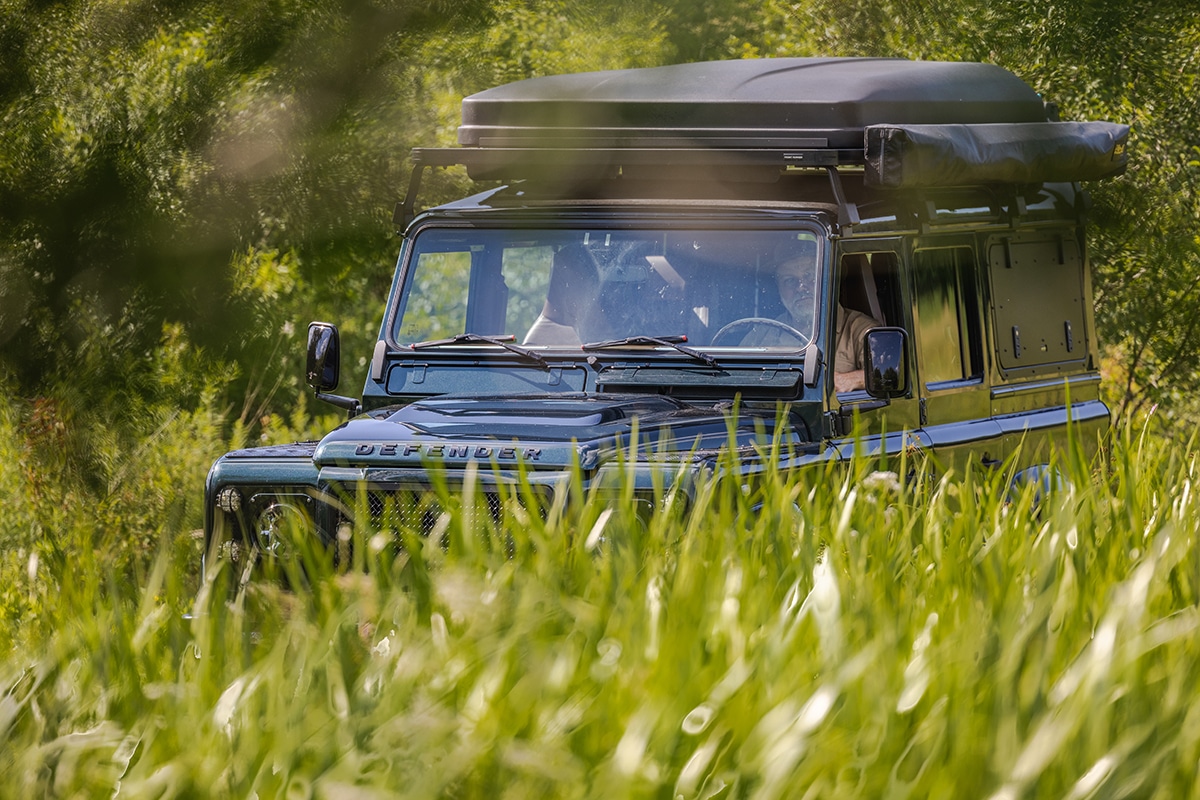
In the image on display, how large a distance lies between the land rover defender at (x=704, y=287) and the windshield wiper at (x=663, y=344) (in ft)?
0.04

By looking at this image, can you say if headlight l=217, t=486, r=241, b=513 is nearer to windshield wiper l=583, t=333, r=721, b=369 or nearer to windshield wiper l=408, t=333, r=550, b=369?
windshield wiper l=408, t=333, r=550, b=369

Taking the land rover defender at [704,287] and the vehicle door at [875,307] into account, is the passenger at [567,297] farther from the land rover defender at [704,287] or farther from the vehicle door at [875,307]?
the vehicle door at [875,307]

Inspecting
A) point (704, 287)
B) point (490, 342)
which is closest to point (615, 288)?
point (704, 287)

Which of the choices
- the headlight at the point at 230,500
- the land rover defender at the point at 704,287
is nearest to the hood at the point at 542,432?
the land rover defender at the point at 704,287

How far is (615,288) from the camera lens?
20.2 ft

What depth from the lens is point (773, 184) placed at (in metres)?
6.62

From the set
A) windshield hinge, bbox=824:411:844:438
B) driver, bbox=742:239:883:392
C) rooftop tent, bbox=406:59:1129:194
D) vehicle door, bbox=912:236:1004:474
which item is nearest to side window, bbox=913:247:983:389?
vehicle door, bbox=912:236:1004:474

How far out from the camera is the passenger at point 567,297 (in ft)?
20.3

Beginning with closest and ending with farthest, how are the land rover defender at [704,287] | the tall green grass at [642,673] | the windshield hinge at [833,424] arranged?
the tall green grass at [642,673], the land rover defender at [704,287], the windshield hinge at [833,424]

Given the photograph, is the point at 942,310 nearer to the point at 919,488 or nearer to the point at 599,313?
the point at 599,313

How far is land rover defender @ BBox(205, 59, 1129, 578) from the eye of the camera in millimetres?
5434

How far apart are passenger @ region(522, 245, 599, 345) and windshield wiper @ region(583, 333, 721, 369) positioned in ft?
0.63

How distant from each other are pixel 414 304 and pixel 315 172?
312cm

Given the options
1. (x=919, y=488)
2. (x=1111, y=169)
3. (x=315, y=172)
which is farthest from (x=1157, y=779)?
(x=315, y=172)
